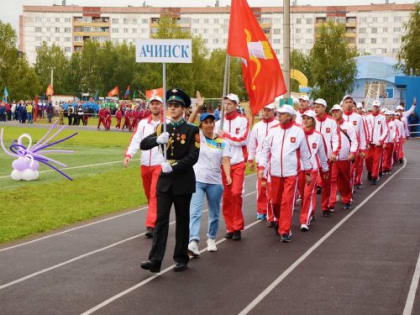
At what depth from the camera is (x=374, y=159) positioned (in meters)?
20.0

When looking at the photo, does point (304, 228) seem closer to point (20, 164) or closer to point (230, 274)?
point (230, 274)

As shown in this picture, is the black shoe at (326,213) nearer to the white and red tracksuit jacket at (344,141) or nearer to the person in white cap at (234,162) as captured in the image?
the white and red tracksuit jacket at (344,141)

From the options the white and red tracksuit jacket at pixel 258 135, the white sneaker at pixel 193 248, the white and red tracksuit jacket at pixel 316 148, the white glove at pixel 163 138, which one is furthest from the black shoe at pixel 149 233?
the white glove at pixel 163 138

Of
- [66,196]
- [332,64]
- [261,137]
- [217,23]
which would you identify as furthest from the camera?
[217,23]

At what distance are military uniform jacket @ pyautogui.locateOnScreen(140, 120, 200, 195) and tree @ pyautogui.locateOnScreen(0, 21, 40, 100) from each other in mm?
79127

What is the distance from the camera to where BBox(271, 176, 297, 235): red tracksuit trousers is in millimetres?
10680

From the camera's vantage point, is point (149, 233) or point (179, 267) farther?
point (149, 233)

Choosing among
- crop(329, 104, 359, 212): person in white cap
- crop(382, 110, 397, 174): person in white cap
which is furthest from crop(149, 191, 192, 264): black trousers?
crop(382, 110, 397, 174): person in white cap

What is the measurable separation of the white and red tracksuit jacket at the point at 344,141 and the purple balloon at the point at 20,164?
826 centimetres

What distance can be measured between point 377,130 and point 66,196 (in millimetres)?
8439

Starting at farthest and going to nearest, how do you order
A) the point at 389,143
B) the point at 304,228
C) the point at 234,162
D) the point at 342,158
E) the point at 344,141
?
the point at 389,143 < the point at 344,141 < the point at 342,158 < the point at 304,228 < the point at 234,162

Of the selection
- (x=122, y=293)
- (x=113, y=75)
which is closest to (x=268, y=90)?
(x=122, y=293)

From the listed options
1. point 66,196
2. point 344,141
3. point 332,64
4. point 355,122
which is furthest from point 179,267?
point 332,64

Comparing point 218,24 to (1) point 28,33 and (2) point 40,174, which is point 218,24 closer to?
(1) point 28,33
